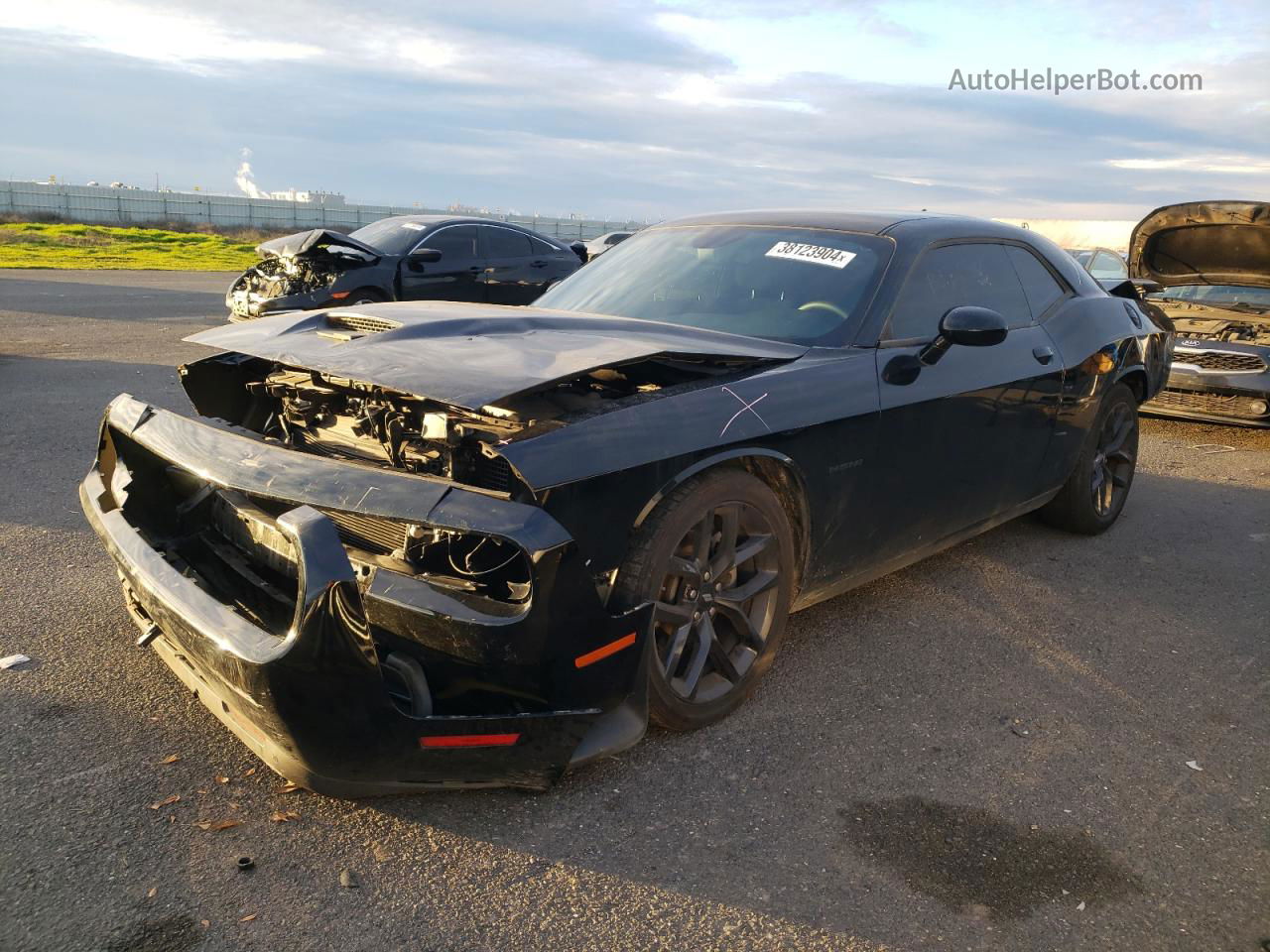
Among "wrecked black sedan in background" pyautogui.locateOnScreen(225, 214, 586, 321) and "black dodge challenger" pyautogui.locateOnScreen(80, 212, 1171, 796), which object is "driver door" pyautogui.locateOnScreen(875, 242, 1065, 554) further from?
"wrecked black sedan in background" pyautogui.locateOnScreen(225, 214, 586, 321)

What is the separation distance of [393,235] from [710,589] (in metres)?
9.32

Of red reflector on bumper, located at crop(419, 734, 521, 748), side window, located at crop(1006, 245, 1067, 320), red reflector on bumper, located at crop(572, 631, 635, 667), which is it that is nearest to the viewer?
red reflector on bumper, located at crop(419, 734, 521, 748)

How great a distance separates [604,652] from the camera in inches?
106

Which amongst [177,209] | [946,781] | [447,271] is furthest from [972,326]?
[177,209]

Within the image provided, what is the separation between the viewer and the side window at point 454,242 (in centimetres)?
1135

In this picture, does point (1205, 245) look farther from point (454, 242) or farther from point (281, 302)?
point (281, 302)

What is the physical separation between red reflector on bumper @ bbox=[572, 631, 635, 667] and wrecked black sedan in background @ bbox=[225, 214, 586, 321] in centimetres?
819

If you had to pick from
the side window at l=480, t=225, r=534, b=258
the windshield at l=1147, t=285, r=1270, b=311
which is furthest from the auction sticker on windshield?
the side window at l=480, t=225, r=534, b=258

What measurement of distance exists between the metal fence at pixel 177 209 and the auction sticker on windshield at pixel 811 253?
120 ft

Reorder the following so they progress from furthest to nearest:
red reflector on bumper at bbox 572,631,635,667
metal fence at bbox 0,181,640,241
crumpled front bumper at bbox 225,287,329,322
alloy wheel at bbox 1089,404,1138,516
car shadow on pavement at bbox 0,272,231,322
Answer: metal fence at bbox 0,181,640,241
car shadow on pavement at bbox 0,272,231,322
crumpled front bumper at bbox 225,287,329,322
alloy wheel at bbox 1089,404,1138,516
red reflector on bumper at bbox 572,631,635,667

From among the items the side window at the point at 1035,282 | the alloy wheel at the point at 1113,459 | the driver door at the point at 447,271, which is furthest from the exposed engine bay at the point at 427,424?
the driver door at the point at 447,271

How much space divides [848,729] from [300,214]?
47616mm

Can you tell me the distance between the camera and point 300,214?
4628cm

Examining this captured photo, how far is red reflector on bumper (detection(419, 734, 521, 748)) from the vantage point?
8.13 feet
